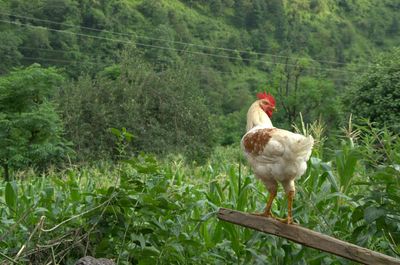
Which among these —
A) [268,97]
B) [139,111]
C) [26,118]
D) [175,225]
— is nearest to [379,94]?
[26,118]

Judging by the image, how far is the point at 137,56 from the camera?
2461cm

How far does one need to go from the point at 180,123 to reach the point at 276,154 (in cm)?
2092

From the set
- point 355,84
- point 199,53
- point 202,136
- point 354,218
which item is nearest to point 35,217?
point 354,218

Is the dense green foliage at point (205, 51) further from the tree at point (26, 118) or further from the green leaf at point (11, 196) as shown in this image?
the green leaf at point (11, 196)

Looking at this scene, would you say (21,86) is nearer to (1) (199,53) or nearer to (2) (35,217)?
(2) (35,217)

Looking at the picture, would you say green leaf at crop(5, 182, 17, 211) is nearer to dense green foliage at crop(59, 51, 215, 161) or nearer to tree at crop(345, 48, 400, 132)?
tree at crop(345, 48, 400, 132)

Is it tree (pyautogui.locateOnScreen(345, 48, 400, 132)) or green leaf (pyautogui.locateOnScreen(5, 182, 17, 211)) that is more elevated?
green leaf (pyautogui.locateOnScreen(5, 182, 17, 211))

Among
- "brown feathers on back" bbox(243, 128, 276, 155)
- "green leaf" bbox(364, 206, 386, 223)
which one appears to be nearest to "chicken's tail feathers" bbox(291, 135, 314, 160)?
"brown feathers on back" bbox(243, 128, 276, 155)

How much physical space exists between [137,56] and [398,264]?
74.3 ft

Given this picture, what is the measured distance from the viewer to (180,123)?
23.8 metres

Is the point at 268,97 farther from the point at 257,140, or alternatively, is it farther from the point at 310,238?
the point at 310,238

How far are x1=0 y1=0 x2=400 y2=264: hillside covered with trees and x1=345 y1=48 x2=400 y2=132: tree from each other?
0.18ft

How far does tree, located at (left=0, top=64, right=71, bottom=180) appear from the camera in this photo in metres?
14.0

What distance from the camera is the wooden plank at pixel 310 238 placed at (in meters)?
2.55
